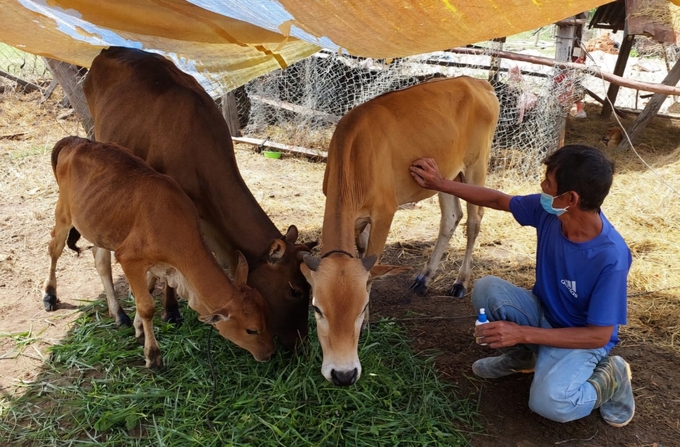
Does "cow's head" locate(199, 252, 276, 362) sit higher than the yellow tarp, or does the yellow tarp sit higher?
the yellow tarp

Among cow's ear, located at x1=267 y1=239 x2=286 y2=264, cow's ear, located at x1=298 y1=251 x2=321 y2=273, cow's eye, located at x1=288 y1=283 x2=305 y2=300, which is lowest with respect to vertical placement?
cow's eye, located at x1=288 y1=283 x2=305 y2=300

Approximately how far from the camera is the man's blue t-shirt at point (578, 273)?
Result: 3.22 meters

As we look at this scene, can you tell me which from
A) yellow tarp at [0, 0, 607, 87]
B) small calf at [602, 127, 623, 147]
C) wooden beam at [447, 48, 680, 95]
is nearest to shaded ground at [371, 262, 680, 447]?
yellow tarp at [0, 0, 607, 87]

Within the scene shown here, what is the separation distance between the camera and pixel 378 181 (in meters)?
4.41

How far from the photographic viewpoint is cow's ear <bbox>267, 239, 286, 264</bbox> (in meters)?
3.96

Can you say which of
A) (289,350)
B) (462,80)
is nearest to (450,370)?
(289,350)

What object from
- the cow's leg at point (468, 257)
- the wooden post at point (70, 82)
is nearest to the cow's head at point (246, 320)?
the cow's leg at point (468, 257)

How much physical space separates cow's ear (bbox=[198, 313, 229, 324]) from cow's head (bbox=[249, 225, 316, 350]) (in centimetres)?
42

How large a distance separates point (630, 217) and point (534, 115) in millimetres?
1907

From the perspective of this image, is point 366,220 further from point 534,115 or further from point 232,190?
point 534,115

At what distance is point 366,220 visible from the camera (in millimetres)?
4535

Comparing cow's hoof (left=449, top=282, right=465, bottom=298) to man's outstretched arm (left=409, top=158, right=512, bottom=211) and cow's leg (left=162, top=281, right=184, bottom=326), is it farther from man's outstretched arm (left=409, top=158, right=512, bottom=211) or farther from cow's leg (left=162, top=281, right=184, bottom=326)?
cow's leg (left=162, top=281, right=184, bottom=326)

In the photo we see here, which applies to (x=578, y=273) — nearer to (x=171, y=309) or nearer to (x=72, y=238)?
(x=171, y=309)

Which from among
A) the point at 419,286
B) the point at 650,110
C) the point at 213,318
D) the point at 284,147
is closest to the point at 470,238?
the point at 419,286
